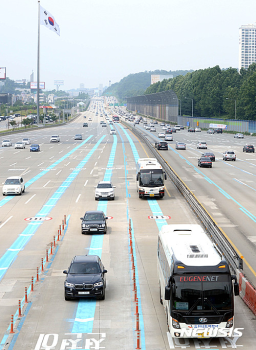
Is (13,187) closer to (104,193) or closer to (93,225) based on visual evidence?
(104,193)

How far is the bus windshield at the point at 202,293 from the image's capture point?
48.9 ft

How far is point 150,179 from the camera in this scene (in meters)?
44.0

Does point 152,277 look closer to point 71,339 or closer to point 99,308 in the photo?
point 99,308

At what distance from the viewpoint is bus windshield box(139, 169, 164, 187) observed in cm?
4394

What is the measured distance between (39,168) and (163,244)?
49.7 m

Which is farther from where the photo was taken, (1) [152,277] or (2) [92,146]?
(2) [92,146]

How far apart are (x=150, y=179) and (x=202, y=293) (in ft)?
96.0

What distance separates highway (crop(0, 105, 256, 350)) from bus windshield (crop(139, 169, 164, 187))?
4.81ft

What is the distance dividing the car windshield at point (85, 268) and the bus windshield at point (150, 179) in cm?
2431

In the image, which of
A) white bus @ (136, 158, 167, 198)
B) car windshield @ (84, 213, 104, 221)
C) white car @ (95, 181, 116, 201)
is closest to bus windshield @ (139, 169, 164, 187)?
white bus @ (136, 158, 167, 198)

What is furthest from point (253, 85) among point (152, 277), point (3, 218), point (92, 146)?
point (152, 277)

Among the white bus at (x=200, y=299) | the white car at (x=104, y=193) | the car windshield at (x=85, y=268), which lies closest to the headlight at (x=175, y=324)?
the white bus at (x=200, y=299)

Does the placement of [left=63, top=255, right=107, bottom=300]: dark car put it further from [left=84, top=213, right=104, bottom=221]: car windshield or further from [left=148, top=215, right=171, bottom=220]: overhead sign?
[left=148, top=215, right=171, bottom=220]: overhead sign

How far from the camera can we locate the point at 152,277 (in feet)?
74.1
